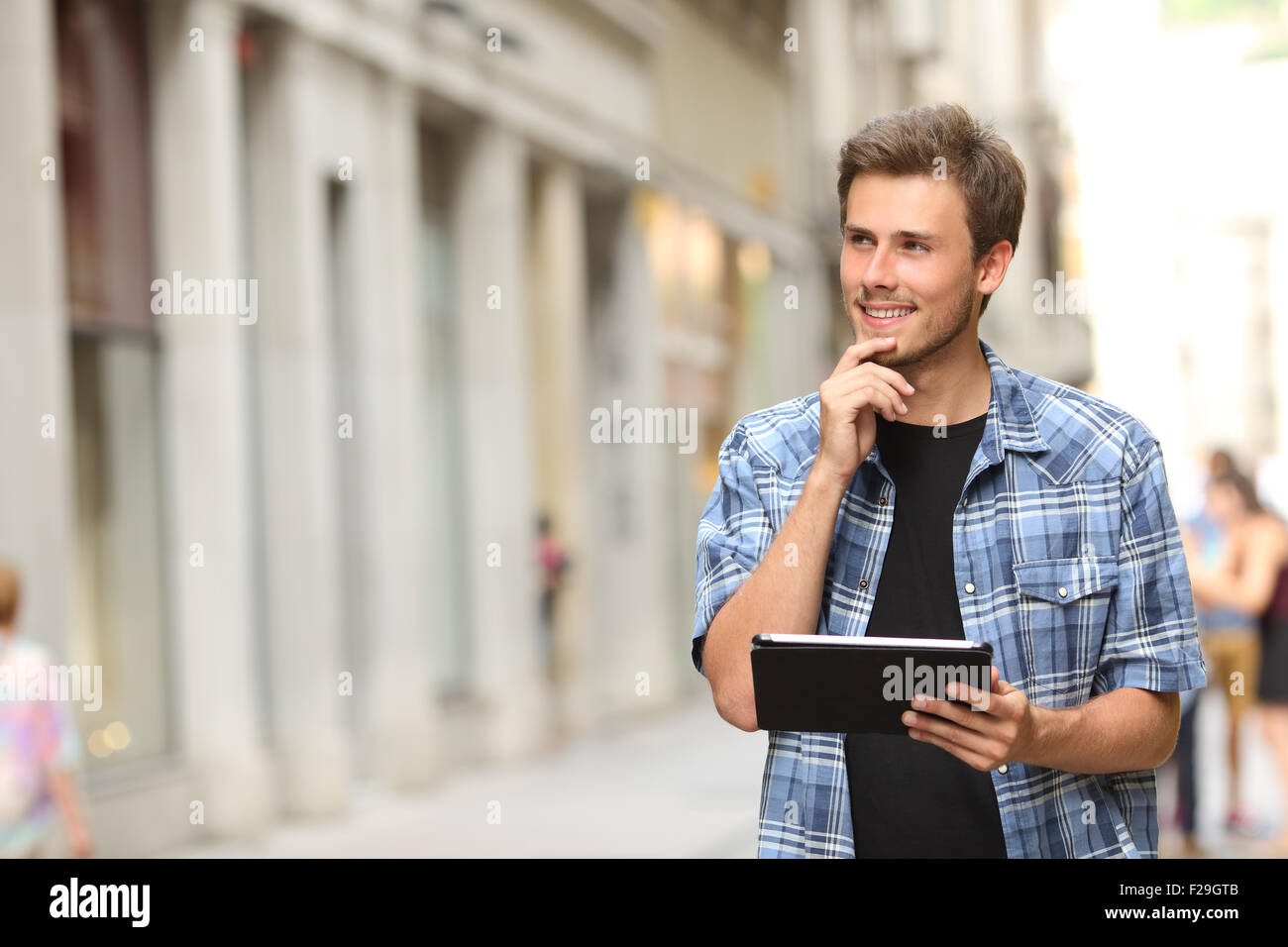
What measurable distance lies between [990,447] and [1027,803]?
498 mm

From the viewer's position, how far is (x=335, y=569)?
1065 centimetres

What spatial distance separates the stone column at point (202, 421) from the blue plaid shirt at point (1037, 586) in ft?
24.4

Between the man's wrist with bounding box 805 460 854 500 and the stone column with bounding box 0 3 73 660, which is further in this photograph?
the stone column with bounding box 0 3 73 660

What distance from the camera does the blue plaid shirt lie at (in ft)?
7.69

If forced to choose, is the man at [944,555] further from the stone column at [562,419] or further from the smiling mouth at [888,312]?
the stone column at [562,419]

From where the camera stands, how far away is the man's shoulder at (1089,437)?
239cm

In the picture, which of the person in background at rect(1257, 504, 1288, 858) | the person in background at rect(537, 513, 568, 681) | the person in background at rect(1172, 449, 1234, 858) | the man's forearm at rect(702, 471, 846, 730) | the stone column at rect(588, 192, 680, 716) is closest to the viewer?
the man's forearm at rect(702, 471, 846, 730)

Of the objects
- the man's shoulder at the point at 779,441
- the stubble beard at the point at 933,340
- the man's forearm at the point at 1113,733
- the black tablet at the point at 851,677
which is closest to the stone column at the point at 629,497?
the man's shoulder at the point at 779,441

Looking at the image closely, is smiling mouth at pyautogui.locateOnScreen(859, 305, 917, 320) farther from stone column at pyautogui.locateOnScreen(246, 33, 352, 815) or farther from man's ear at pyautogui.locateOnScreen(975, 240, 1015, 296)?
stone column at pyautogui.locateOnScreen(246, 33, 352, 815)

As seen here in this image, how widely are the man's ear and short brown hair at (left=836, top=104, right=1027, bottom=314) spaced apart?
14 millimetres

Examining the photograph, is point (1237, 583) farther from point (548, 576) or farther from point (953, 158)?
point (548, 576)

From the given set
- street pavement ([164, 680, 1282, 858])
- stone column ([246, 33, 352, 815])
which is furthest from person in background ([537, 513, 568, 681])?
stone column ([246, 33, 352, 815])

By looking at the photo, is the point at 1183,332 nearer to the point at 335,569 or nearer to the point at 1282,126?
the point at 1282,126

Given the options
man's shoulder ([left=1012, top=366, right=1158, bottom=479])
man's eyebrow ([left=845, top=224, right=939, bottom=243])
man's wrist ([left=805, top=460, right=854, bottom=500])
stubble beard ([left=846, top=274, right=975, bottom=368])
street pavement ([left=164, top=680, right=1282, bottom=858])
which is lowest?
street pavement ([left=164, top=680, right=1282, bottom=858])
